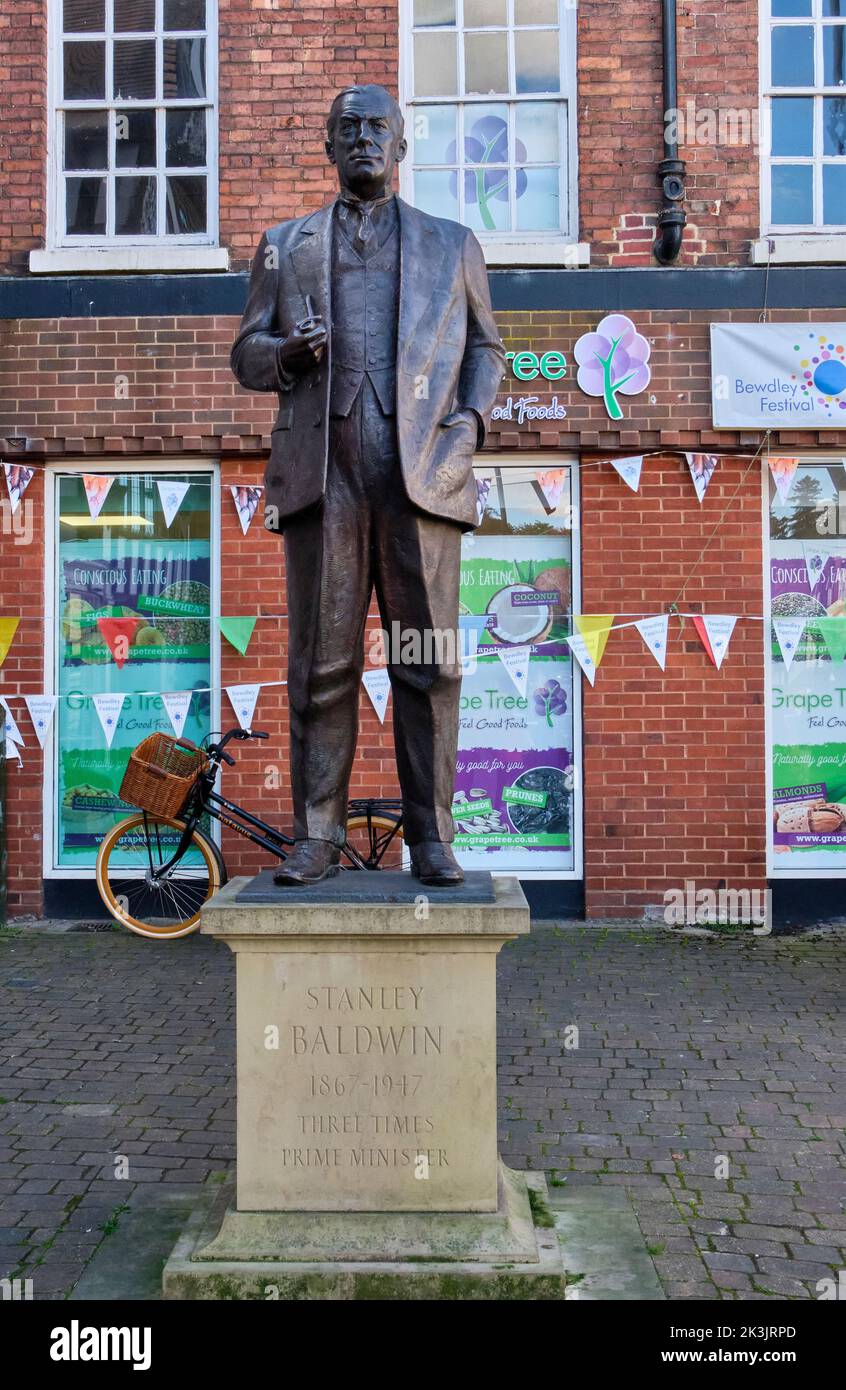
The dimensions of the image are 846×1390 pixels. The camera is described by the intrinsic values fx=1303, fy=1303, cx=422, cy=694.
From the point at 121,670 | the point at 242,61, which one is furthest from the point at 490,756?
the point at 242,61

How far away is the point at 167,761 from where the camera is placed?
8.06 m

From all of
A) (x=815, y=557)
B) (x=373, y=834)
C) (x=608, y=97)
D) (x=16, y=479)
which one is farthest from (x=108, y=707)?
(x=608, y=97)

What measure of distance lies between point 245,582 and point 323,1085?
536 cm

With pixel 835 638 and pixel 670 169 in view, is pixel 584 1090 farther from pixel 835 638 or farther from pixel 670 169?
pixel 670 169

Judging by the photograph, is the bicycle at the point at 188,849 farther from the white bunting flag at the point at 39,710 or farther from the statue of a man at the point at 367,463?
the statue of a man at the point at 367,463

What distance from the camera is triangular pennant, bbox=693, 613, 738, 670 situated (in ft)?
27.7

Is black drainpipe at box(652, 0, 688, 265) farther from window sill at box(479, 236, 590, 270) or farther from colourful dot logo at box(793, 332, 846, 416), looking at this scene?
colourful dot logo at box(793, 332, 846, 416)

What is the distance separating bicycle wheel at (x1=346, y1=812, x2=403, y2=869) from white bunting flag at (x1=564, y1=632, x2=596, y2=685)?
1589 millimetres

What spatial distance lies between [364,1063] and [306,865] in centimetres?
60

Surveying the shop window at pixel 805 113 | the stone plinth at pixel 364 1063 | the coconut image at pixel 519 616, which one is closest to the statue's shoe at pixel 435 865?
the stone plinth at pixel 364 1063

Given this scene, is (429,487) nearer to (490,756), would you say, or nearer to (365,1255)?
(365,1255)

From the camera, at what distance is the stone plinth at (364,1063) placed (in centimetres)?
359

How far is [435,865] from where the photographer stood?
3.87m

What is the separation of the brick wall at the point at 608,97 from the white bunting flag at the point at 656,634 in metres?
2.35
